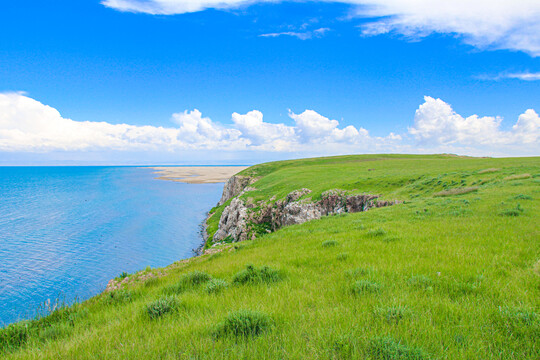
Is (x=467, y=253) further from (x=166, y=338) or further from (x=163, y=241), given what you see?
(x=163, y=241)

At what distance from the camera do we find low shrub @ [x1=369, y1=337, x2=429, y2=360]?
2918 mm

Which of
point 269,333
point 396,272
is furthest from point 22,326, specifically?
point 396,272

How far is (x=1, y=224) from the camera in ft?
174

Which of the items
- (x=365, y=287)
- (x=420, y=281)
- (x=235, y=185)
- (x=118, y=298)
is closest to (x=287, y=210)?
(x=118, y=298)

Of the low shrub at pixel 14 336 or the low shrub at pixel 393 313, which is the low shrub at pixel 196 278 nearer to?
the low shrub at pixel 14 336

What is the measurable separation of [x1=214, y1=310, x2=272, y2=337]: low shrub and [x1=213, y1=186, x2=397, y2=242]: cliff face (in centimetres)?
2403

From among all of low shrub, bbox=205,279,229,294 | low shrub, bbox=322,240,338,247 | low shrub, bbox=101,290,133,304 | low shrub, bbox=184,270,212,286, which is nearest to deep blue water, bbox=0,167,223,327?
low shrub, bbox=101,290,133,304

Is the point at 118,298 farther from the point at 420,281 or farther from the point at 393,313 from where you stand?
the point at 420,281

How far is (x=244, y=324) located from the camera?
389 centimetres

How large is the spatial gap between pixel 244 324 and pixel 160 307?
2294 millimetres

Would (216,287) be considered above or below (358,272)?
below

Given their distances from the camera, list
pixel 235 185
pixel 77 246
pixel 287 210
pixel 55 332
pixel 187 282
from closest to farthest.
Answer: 1. pixel 55 332
2. pixel 187 282
3. pixel 287 210
4. pixel 77 246
5. pixel 235 185

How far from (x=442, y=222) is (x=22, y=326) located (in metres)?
15.8

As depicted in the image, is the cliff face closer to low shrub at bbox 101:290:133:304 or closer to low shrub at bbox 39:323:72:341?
low shrub at bbox 101:290:133:304
